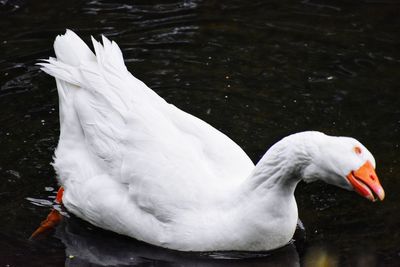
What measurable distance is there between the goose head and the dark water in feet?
3.62

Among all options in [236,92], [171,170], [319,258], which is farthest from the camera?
[236,92]

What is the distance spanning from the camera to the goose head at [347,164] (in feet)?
16.5

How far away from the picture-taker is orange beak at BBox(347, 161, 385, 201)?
5.01 m

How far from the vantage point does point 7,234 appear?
6.40 m

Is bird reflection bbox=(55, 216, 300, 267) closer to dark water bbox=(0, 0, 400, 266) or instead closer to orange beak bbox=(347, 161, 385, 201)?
dark water bbox=(0, 0, 400, 266)

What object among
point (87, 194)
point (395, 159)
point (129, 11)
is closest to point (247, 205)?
point (87, 194)

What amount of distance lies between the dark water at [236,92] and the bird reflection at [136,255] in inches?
0.4

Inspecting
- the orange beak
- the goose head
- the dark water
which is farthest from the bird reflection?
the orange beak

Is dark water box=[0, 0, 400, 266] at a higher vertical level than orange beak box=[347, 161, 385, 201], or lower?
lower

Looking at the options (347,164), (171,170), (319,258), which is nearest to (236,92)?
(171,170)

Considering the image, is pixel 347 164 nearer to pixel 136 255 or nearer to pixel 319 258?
pixel 319 258

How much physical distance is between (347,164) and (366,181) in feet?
0.52

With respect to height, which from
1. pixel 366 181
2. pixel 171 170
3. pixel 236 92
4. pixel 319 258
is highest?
pixel 366 181

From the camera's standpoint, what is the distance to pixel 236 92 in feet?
27.0
